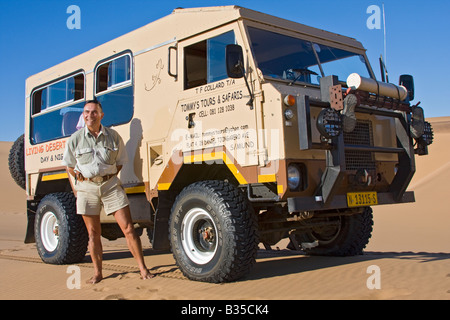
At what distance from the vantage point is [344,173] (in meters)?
5.39

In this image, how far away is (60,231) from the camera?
7770mm

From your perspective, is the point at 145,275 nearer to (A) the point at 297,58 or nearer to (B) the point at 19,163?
(A) the point at 297,58

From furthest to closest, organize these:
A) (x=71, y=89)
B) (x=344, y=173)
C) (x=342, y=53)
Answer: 1. (x=71, y=89)
2. (x=342, y=53)
3. (x=344, y=173)

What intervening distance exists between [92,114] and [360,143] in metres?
3.28

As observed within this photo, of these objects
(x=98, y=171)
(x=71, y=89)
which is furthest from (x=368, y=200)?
(x=71, y=89)

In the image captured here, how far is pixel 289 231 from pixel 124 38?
3.77 meters

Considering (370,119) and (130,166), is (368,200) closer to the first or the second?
(370,119)

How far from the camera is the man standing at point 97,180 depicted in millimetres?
5973

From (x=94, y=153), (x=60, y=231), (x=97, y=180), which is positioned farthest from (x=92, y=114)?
(x=60, y=231)

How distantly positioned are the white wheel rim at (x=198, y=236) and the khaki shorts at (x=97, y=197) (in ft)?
2.65

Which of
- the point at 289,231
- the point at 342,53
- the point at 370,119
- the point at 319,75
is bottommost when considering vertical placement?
the point at 289,231

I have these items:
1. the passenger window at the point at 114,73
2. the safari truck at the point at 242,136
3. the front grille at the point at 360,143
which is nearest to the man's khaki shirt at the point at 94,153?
the safari truck at the point at 242,136
